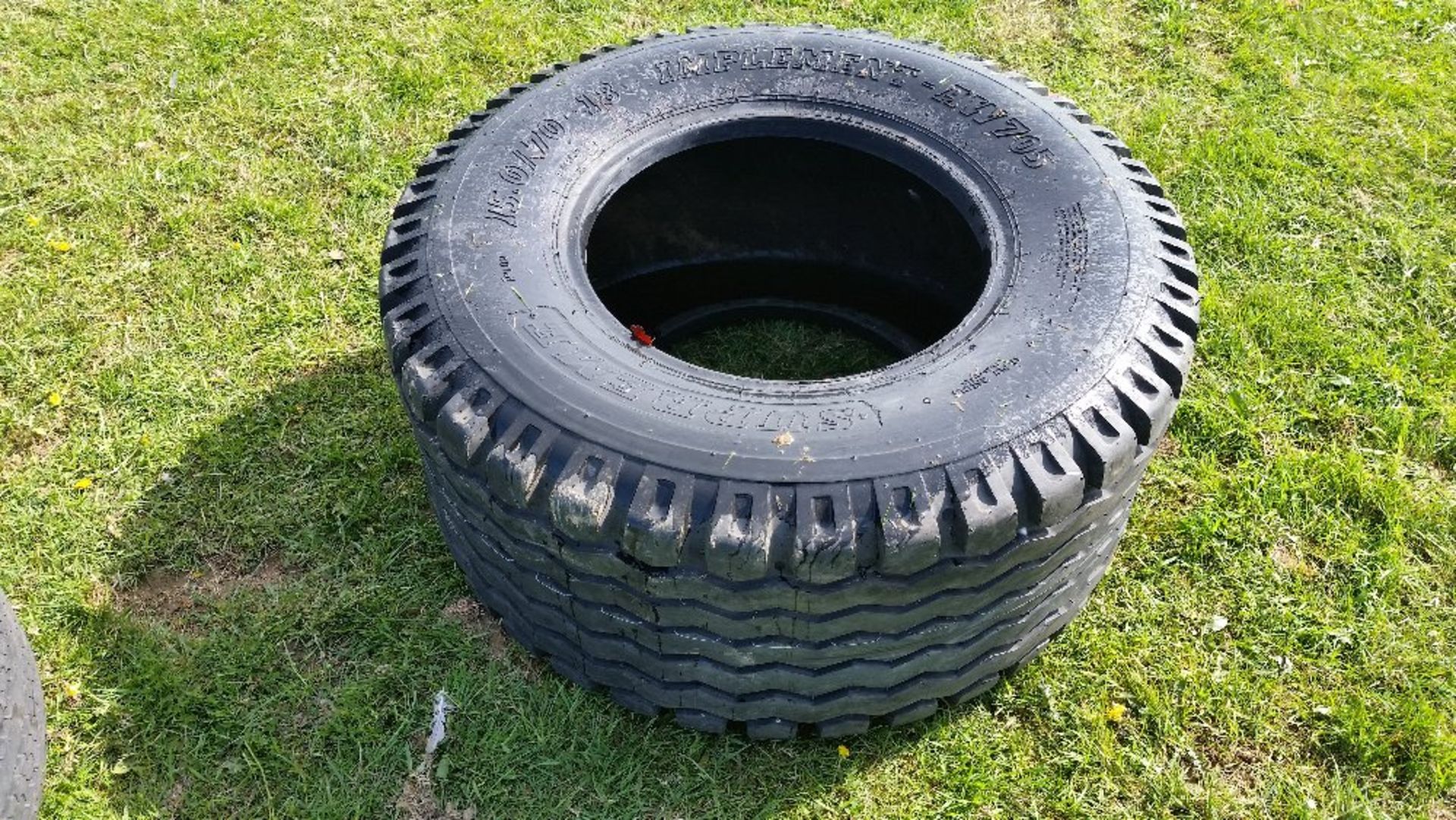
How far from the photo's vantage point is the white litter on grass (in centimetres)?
327

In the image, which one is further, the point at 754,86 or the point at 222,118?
the point at 222,118

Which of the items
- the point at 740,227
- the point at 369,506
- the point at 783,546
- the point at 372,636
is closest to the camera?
the point at 783,546

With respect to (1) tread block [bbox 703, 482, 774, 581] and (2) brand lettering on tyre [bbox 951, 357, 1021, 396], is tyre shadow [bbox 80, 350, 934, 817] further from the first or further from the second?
(2) brand lettering on tyre [bbox 951, 357, 1021, 396]

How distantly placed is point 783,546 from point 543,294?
0.97 m

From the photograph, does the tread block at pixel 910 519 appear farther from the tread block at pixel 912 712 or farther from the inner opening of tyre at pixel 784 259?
the inner opening of tyre at pixel 784 259

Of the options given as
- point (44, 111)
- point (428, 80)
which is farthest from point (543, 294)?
point (44, 111)

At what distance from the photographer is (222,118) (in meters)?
5.45

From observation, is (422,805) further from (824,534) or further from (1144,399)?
(1144,399)

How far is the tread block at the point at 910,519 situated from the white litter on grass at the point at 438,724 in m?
1.43

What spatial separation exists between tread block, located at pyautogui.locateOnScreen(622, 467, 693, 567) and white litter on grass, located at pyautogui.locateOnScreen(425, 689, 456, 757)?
1.04 m

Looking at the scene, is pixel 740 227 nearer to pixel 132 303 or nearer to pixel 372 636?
pixel 372 636

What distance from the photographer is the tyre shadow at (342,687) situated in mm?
3191

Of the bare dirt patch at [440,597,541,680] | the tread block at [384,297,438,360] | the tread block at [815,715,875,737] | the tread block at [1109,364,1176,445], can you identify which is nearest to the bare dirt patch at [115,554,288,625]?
the bare dirt patch at [440,597,541,680]

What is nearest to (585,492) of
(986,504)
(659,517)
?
(659,517)
